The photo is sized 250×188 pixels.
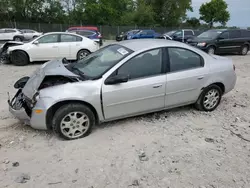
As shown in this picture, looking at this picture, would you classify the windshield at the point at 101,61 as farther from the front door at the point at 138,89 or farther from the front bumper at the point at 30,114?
the front bumper at the point at 30,114

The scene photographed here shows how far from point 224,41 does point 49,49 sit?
9.14m

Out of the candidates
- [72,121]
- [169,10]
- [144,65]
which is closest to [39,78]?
[72,121]

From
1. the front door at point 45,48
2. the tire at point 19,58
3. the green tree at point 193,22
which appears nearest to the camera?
the tire at point 19,58

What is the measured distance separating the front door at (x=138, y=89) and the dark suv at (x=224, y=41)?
879 centimetres

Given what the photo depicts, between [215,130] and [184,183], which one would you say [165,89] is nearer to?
[215,130]

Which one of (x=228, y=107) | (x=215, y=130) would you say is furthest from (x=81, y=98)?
(x=228, y=107)

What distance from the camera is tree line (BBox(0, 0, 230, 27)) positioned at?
36812mm

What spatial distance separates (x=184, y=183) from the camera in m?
2.52

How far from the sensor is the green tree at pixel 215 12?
48.1 meters

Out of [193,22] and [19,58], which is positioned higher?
[193,22]

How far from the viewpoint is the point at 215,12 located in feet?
159

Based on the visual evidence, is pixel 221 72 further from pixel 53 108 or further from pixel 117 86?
pixel 53 108

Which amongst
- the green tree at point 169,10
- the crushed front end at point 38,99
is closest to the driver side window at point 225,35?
the crushed front end at point 38,99

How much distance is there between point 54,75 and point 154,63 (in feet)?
5.45
